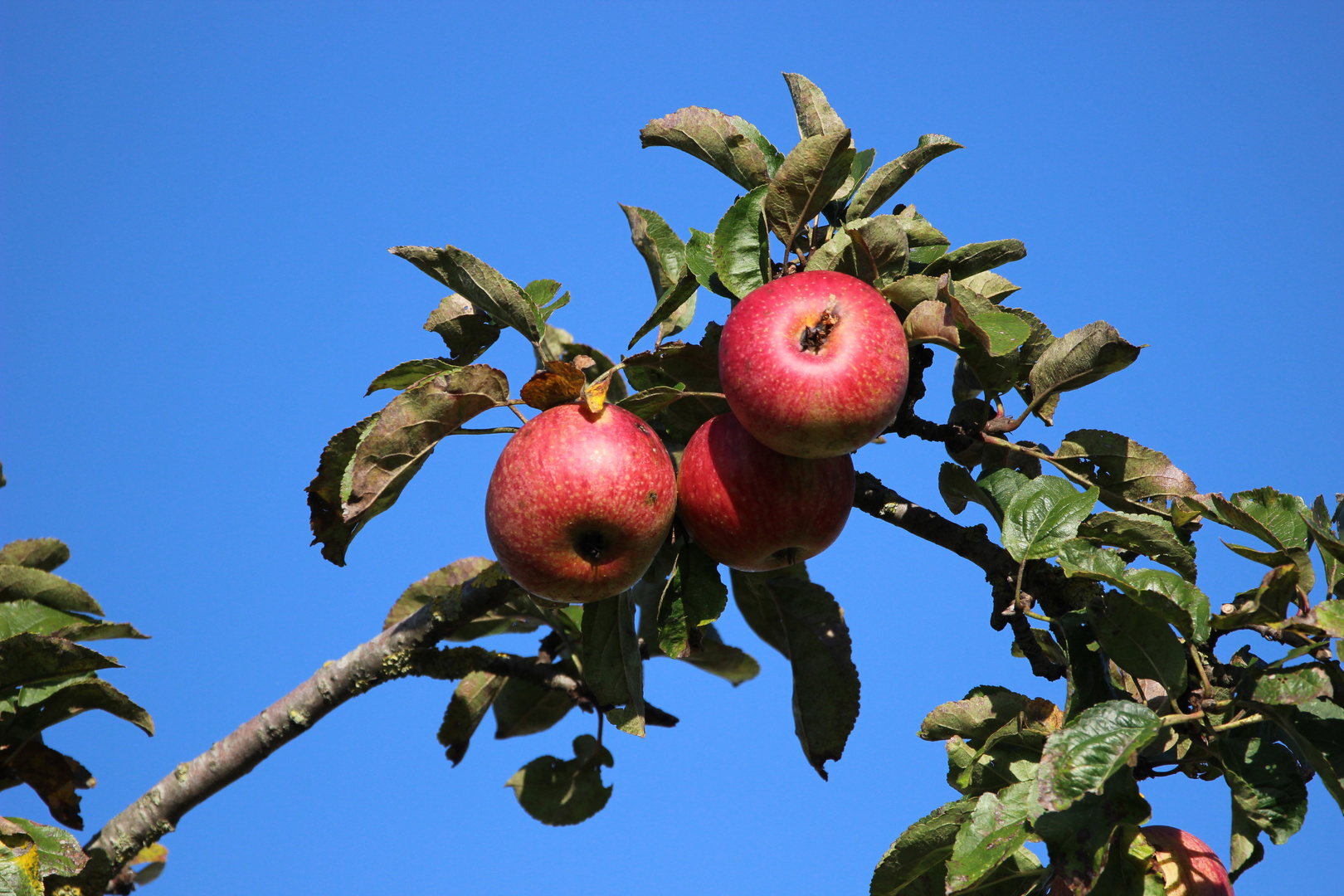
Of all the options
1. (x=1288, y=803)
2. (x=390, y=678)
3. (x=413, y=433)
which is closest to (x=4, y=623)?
(x=390, y=678)

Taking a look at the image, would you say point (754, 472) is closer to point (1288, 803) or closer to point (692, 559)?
point (692, 559)

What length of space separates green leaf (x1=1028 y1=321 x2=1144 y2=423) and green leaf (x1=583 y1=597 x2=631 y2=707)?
1.32 metres

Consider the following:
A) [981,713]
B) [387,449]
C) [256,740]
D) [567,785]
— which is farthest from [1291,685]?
[256,740]

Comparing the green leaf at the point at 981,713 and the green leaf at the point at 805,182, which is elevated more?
the green leaf at the point at 805,182

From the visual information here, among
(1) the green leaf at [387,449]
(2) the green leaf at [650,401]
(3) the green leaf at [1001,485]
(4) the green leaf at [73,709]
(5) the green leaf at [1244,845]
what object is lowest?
(5) the green leaf at [1244,845]

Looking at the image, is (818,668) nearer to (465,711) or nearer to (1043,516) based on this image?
(1043,516)

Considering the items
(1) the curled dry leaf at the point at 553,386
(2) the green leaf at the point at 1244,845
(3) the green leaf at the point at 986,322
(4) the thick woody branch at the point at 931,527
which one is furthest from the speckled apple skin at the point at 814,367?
(2) the green leaf at the point at 1244,845

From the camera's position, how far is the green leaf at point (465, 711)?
12.3 ft

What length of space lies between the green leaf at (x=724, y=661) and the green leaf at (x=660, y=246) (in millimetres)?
1663

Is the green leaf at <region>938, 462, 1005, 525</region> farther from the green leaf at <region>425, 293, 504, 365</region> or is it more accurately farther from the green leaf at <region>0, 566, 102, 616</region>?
the green leaf at <region>0, 566, 102, 616</region>

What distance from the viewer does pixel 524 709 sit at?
3977mm

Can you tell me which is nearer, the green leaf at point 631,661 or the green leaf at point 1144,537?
the green leaf at point 1144,537

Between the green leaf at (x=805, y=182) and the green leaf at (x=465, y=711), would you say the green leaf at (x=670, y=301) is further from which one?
the green leaf at (x=465, y=711)

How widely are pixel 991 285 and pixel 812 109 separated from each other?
715 mm
